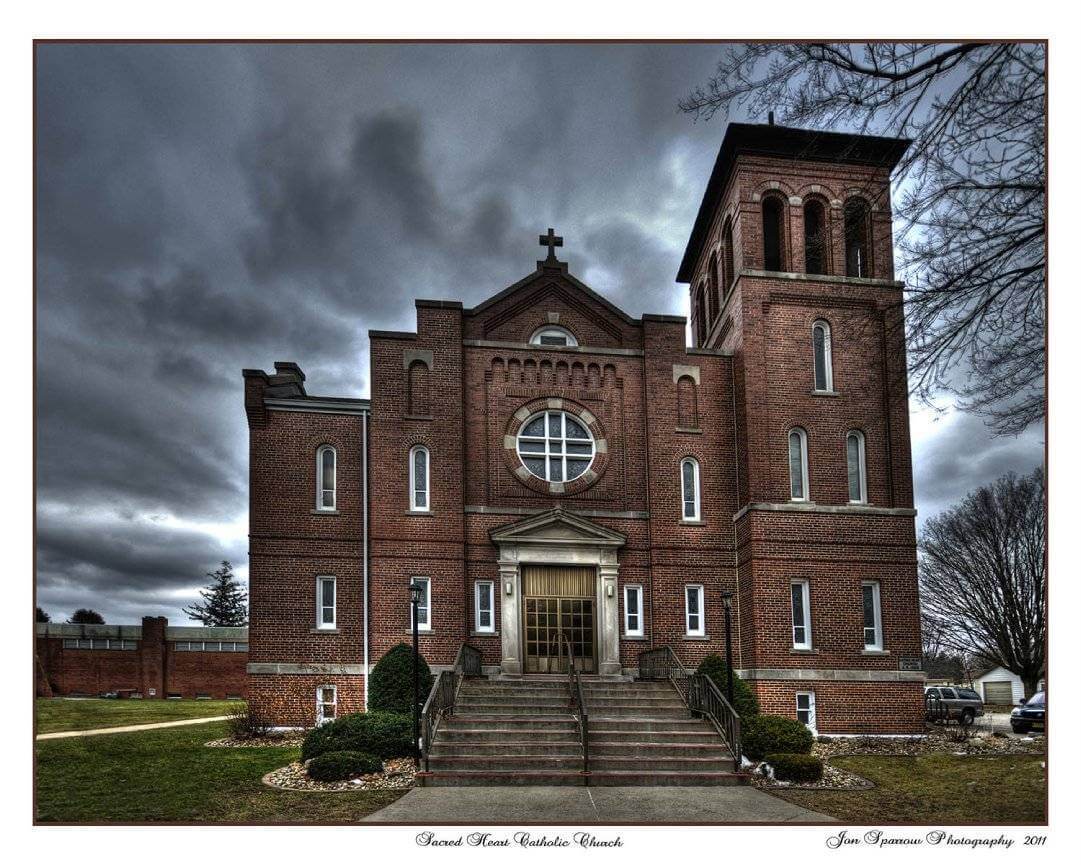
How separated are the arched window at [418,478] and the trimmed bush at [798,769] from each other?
33.1 ft

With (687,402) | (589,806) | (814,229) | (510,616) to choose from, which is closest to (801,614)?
(687,402)

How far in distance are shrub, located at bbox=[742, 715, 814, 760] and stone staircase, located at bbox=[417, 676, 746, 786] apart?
739mm

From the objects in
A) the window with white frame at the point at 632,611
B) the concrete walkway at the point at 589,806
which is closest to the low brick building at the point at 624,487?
the window with white frame at the point at 632,611

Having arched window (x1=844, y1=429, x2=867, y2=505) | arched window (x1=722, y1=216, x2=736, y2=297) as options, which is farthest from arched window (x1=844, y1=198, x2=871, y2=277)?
arched window (x1=844, y1=429, x2=867, y2=505)

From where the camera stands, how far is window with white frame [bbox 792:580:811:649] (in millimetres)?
21875

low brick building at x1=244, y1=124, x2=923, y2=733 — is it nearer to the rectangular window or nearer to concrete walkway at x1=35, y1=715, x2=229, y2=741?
the rectangular window

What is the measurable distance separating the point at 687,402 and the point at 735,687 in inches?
292

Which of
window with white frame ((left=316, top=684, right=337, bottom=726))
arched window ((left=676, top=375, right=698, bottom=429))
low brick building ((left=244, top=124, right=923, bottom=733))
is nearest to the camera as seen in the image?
window with white frame ((left=316, top=684, right=337, bottom=726))

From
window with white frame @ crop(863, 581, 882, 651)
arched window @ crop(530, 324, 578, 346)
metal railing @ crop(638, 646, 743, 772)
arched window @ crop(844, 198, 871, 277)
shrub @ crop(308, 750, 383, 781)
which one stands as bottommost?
shrub @ crop(308, 750, 383, 781)

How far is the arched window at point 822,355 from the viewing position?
2350 cm

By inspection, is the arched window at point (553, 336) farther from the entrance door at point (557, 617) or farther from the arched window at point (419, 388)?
the entrance door at point (557, 617)

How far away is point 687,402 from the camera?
24125 millimetres

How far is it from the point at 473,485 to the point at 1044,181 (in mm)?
15017

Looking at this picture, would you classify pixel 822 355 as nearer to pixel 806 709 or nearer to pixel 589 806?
pixel 806 709
